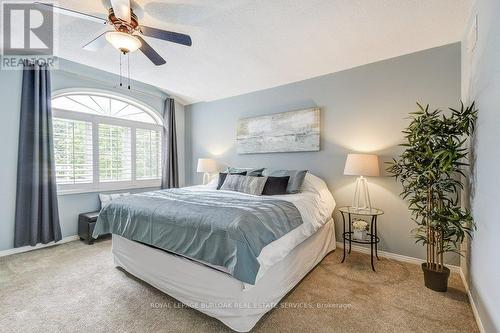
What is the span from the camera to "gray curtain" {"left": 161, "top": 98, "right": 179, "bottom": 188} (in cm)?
488

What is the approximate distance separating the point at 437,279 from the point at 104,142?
501 centimetres

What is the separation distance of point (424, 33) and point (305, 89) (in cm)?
158

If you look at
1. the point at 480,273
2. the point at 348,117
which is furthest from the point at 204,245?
the point at 348,117

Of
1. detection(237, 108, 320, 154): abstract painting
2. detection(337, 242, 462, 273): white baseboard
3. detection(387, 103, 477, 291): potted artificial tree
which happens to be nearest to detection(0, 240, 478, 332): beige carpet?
detection(337, 242, 462, 273): white baseboard

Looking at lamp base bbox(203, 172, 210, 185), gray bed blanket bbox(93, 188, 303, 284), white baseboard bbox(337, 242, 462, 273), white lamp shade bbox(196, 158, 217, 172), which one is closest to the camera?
gray bed blanket bbox(93, 188, 303, 284)

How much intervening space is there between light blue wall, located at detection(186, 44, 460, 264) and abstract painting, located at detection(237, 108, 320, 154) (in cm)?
12

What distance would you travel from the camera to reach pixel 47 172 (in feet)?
10.8

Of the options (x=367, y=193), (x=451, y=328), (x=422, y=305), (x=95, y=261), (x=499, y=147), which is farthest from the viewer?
(x=367, y=193)

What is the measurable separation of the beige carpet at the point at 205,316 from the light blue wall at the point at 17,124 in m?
0.81

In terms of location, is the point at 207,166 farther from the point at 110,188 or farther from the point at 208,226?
the point at 208,226

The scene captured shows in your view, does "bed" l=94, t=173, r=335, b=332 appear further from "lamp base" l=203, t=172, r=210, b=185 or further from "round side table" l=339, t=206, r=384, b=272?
"lamp base" l=203, t=172, r=210, b=185

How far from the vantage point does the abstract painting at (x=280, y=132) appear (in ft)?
11.7

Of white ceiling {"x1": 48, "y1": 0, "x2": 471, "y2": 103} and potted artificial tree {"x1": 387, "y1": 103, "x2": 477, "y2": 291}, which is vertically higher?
white ceiling {"x1": 48, "y1": 0, "x2": 471, "y2": 103}

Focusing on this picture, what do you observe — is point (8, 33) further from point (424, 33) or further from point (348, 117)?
point (424, 33)
